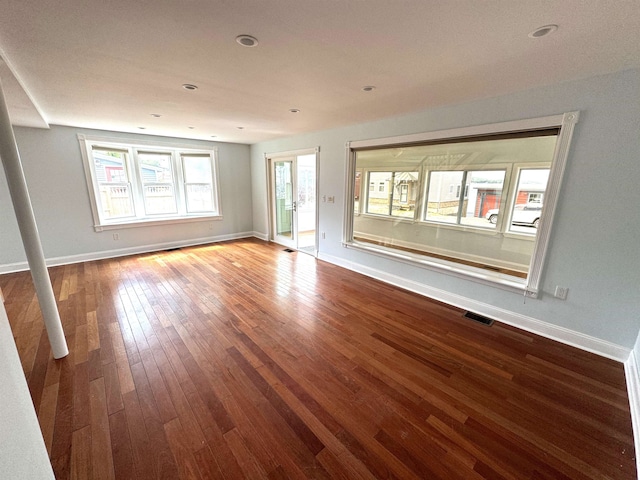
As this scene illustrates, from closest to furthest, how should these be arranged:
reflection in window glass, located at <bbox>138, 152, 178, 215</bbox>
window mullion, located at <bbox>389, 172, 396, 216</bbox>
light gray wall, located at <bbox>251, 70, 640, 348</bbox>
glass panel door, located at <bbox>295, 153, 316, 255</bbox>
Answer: light gray wall, located at <bbox>251, 70, 640, 348</bbox> < window mullion, located at <bbox>389, 172, 396, 216</bbox> < reflection in window glass, located at <bbox>138, 152, 178, 215</bbox> < glass panel door, located at <bbox>295, 153, 316, 255</bbox>

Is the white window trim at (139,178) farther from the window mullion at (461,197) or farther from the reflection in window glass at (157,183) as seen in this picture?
the window mullion at (461,197)

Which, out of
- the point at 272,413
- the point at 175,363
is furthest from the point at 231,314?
the point at 272,413

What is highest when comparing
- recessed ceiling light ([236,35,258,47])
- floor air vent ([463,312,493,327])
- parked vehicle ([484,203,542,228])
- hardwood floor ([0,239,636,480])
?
recessed ceiling light ([236,35,258,47])

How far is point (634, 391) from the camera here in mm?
1845

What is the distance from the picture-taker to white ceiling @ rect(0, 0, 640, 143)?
52.5 inches

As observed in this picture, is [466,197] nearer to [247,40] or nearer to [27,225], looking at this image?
[247,40]

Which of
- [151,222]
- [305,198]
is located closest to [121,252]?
[151,222]

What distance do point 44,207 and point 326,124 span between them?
5.01 meters

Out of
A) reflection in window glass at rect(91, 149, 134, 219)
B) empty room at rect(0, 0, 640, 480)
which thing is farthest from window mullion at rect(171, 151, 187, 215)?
empty room at rect(0, 0, 640, 480)

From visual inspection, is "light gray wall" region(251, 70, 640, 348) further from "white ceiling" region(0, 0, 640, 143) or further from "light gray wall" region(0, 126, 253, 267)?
"light gray wall" region(0, 126, 253, 267)

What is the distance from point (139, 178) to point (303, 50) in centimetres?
504

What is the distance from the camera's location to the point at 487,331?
266 cm

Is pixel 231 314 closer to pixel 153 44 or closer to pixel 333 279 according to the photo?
pixel 333 279

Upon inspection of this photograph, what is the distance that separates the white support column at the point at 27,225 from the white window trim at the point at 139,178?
Answer: 3.34m
